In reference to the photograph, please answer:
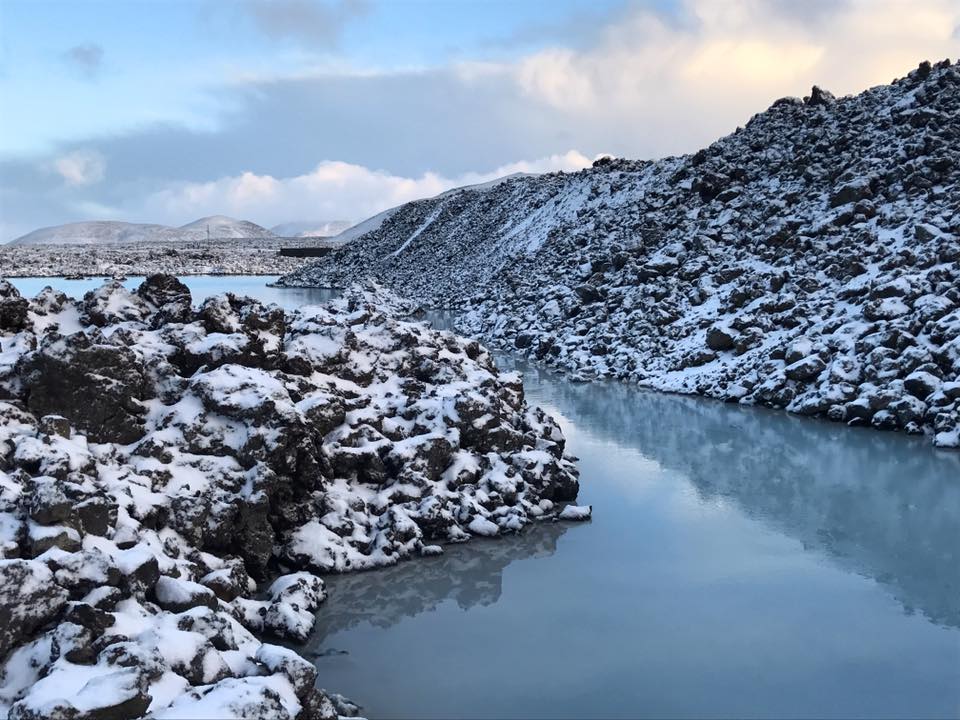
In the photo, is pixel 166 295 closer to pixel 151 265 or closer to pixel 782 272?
pixel 782 272

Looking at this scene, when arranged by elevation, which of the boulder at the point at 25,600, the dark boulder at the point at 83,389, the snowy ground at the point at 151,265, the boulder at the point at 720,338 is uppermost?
the snowy ground at the point at 151,265

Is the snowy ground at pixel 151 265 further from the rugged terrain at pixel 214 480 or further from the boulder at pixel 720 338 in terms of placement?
the rugged terrain at pixel 214 480

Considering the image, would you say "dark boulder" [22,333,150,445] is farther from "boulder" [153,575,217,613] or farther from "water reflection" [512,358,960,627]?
"water reflection" [512,358,960,627]

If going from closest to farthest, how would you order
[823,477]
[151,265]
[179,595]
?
[179,595] → [823,477] → [151,265]

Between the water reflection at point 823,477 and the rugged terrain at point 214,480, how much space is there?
387cm

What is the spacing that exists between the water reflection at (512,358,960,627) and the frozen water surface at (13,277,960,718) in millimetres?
64

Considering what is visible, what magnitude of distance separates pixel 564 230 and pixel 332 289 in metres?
30.0

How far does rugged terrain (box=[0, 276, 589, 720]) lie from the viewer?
337 inches

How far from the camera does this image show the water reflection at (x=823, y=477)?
1390cm

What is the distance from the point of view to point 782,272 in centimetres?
3188

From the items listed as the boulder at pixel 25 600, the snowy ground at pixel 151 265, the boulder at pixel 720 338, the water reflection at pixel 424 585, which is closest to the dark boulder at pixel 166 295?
the water reflection at pixel 424 585

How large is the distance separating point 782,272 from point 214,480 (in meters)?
24.8

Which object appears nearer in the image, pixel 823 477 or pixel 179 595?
pixel 179 595

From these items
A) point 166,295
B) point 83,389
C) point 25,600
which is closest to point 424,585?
point 25,600
